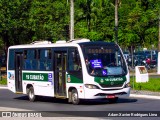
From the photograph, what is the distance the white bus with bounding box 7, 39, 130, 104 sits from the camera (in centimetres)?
2161

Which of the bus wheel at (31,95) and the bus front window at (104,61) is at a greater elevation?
the bus front window at (104,61)

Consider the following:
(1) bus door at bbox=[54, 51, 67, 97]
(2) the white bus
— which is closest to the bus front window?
(2) the white bus

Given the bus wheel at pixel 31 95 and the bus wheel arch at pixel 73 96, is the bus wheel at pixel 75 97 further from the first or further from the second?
the bus wheel at pixel 31 95

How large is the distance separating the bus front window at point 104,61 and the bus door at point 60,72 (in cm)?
139

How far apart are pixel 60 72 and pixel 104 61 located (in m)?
2.16

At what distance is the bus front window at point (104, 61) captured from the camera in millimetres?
21797

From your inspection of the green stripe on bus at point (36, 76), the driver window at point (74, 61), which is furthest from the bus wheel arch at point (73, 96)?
the green stripe on bus at point (36, 76)

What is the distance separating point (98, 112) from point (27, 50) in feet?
27.8

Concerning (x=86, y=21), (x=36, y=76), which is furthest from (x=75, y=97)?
(x=86, y=21)

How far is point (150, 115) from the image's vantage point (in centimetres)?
1712

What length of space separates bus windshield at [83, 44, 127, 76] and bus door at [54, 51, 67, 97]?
136cm

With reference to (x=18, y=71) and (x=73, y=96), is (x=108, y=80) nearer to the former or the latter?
(x=73, y=96)

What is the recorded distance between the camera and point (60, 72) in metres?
23.1

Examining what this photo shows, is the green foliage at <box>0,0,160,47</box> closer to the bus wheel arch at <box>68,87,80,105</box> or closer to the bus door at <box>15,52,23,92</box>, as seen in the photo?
the bus door at <box>15,52,23,92</box>
